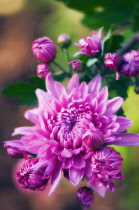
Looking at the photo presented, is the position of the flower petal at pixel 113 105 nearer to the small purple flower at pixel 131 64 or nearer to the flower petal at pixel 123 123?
the flower petal at pixel 123 123

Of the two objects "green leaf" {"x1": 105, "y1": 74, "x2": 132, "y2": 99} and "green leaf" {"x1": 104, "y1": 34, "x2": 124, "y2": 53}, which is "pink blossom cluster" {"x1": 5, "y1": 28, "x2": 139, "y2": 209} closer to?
"green leaf" {"x1": 104, "y1": 34, "x2": 124, "y2": 53}

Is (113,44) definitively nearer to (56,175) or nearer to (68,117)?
(68,117)

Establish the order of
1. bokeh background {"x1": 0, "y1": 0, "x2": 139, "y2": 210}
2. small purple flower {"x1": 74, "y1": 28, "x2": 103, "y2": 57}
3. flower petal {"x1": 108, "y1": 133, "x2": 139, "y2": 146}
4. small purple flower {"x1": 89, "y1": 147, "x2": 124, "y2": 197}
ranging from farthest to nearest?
bokeh background {"x1": 0, "y1": 0, "x2": 139, "y2": 210} → small purple flower {"x1": 74, "y1": 28, "x2": 103, "y2": 57} → flower petal {"x1": 108, "y1": 133, "x2": 139, "y2": 146} → small purple flower {"x1": 89, "y1": 147, "x2": 124, "y2": 197}

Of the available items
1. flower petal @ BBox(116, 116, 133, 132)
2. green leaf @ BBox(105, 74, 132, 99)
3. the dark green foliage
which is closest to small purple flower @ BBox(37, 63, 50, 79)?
green leaf @ BBox(105, 74, 132, 99)

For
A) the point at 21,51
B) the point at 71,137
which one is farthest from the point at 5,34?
the point at 71,137

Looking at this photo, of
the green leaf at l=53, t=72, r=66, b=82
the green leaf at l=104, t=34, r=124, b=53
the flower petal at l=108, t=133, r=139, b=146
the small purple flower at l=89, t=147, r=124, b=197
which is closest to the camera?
the small purple flower at l=89, t=147, r=124, b=197

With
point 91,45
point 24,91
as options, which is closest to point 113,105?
point 91,45
